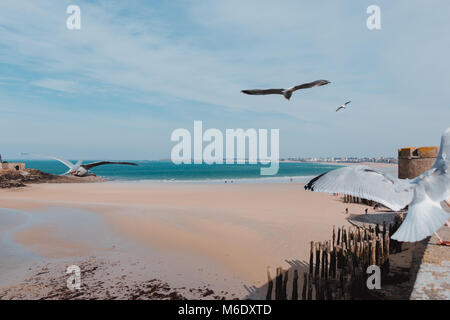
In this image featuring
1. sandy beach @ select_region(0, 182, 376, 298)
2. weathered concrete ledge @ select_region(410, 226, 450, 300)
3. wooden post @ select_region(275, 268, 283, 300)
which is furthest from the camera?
sandy beach @ select_region(0, 182, 376, 298)

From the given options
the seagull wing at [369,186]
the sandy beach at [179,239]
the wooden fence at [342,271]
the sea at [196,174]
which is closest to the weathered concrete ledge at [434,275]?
the seagull wing at [369,186]

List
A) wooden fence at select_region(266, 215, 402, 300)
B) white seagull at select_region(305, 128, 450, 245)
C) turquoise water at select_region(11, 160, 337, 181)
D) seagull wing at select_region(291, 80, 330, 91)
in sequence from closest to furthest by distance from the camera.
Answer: white seagull at select_region(305, 128, 450, 245) → wooden fence at select_region(266, 215, 402, 300) → seagull wing at select_region(291, 80, 330, 91) → turquoise water at select_region(11, 160, 337, 181)

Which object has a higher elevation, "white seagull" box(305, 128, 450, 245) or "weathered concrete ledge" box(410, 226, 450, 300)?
"white seagull" box(305, 128, 450, 245)

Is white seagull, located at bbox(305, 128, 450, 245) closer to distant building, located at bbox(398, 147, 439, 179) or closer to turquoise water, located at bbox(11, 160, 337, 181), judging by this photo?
distant building, located at bbox(398, 147, 439, 179)

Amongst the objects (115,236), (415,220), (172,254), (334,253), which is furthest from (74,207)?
(415,220)

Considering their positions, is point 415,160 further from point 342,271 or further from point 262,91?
point 262,91

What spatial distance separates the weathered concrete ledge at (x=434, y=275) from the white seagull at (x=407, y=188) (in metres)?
1.08

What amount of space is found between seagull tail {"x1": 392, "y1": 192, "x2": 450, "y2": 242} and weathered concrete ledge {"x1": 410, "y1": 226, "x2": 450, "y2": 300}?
1.14 metres

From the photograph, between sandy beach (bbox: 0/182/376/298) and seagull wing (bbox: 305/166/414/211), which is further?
sandy beach (bbox: 0/182/376/298)

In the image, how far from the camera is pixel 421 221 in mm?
4254

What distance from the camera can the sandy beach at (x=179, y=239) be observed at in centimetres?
980

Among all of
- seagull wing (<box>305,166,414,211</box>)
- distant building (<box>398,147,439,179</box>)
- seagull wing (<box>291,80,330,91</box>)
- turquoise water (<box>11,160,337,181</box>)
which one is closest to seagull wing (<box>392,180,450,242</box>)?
seagull wing (<box>305,166,414,211</box>)

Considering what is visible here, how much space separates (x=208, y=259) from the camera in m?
11.2

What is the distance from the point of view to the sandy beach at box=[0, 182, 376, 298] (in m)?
9.80
